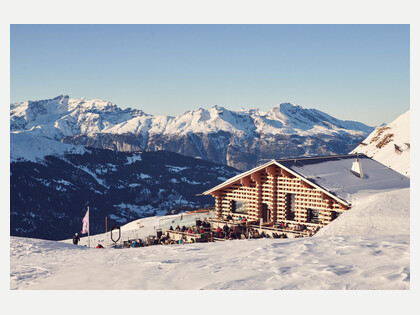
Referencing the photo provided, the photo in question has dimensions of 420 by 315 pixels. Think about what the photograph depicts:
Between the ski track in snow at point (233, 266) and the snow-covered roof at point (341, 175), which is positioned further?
the snow-covered roof at point (341, 175)

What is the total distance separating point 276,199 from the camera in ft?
116

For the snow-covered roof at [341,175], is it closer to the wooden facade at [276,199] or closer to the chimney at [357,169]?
the chimney at [357,169]

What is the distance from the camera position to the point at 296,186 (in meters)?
34.0

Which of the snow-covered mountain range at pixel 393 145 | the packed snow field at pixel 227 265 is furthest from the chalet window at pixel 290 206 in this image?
the snow-covered mountain range at pixel 393 145

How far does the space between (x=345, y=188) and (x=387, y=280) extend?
66.4 feet

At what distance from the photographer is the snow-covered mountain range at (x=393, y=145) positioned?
73.8 meters

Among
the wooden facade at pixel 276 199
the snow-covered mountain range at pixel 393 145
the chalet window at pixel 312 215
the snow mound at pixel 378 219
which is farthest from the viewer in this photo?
the snow-covered mountain range at pixel 393 145

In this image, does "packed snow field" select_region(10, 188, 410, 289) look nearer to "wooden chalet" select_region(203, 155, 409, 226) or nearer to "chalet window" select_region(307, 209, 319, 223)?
"wooden chalet" select_region(203, 155, 409, 226)

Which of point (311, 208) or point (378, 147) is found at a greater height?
point (378, 147)

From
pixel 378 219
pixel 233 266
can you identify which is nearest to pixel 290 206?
pixel 378 219

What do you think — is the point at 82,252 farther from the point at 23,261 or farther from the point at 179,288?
the point at 179,288

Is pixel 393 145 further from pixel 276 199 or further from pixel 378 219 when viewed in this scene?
pixel 378 219

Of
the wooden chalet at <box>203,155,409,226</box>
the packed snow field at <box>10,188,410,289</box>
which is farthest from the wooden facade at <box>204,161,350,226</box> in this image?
the packed snow field at <box>10,188,410,289</box>
